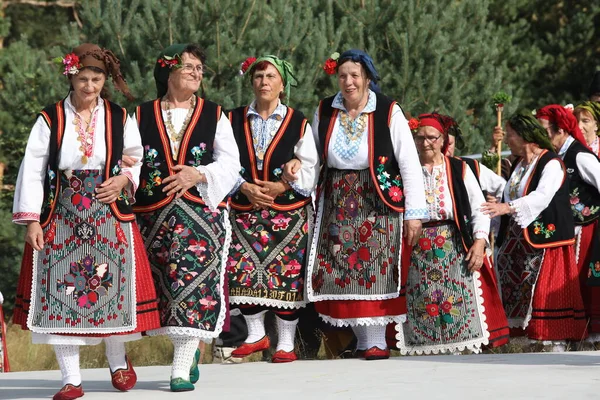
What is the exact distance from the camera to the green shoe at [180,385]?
5.25 m

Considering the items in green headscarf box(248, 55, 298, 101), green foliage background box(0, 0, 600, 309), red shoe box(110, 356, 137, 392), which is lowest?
red shoe box(110, 356, 137, 392)

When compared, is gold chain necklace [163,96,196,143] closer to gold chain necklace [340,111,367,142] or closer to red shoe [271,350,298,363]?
gold chain necklace [340,111,367,142]

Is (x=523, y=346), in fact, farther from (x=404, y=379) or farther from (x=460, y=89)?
(x=460, y=89)

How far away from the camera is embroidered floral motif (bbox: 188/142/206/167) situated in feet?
18.6

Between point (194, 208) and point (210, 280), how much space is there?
364mm

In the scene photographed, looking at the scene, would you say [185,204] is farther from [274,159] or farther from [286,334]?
[286,334]

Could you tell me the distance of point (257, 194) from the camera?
645 cm

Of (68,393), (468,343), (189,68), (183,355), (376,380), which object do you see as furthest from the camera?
(468,343)

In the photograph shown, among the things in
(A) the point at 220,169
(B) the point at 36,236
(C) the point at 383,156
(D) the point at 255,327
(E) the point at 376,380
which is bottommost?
(E) the point at 376,380

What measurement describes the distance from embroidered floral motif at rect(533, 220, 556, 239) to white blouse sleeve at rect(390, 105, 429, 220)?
122 centimetres

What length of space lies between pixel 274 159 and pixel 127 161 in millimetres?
1313

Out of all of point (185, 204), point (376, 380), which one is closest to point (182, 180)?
point (185, 204)

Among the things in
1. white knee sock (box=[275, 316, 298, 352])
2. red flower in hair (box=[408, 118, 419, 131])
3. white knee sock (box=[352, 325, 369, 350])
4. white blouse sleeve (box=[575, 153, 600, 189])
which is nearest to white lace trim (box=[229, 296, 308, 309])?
white knee sock (box=[275, 316, 298, 352])

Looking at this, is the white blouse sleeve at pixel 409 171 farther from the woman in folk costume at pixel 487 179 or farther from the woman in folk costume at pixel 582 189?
the woman in folk costume at pixel 582 189
